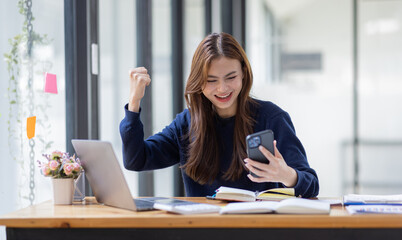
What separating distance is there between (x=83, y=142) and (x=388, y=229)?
1.01 m

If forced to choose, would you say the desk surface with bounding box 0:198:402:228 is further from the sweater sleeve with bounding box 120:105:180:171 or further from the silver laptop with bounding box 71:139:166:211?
the sweater sleeve with bounding box 120:105:180:171

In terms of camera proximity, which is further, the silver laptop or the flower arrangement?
the flower arrangement

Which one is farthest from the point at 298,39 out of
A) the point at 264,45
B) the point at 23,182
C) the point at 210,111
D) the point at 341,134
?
the point at 23,182

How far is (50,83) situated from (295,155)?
39.7 inches

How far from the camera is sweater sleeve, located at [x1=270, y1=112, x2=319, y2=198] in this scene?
6.02 feet

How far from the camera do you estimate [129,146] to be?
2.07 m

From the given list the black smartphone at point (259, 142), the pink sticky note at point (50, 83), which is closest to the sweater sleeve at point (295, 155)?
the black smartphone at point (259, 142)

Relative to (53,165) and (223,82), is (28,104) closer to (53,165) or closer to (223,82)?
(53,165)

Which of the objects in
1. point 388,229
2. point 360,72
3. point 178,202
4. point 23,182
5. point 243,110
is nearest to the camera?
point 388,229

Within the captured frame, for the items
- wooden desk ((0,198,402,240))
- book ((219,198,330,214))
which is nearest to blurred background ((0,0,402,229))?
wooden desk ((0,198,402,240))

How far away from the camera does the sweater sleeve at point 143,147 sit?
204 cm

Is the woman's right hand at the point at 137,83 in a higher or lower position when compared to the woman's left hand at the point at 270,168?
higher

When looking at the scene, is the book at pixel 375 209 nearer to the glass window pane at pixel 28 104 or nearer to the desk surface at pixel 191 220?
the desk surface at pixel 191 220

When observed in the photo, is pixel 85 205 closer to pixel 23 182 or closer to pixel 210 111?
pixel 23 182
